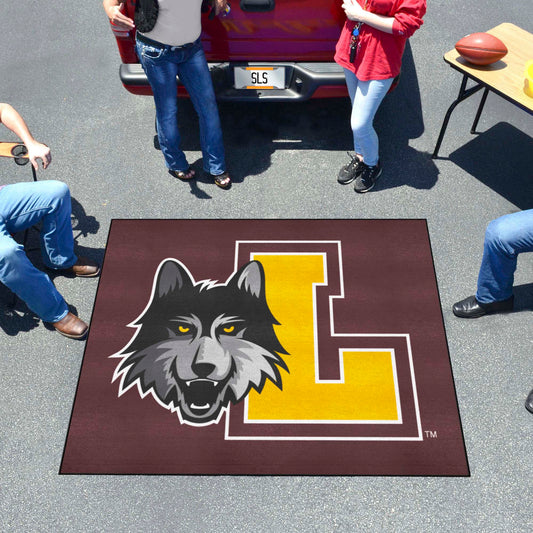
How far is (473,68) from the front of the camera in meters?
3.45

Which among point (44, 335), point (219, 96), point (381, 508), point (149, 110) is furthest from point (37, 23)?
point (381, 508)

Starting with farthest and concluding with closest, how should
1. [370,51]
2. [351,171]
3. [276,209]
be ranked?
[351,171]
[276,209]
[370,51]

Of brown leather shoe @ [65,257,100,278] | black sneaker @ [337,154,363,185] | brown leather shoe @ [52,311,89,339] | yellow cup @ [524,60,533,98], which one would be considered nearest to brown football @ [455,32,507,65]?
yellow cup @ [524,60,533,98]

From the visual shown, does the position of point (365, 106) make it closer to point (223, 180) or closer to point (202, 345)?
point (223, 180)

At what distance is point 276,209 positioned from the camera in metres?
3.81

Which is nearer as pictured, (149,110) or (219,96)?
(219,96)

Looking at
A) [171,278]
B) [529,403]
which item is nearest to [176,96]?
[171,278]

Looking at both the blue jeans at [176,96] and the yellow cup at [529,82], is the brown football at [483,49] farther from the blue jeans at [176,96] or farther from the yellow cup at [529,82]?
the blue jeans at [176,96]

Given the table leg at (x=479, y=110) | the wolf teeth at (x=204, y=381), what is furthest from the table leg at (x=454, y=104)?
the wolf teeth at (x=204, y=381)

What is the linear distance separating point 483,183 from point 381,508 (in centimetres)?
232

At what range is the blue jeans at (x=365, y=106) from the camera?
11.0 feet

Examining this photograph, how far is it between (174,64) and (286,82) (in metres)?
0.78

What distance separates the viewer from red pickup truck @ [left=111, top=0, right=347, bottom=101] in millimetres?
3482

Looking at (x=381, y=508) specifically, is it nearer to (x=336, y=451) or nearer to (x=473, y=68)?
(x=336, y=451)
